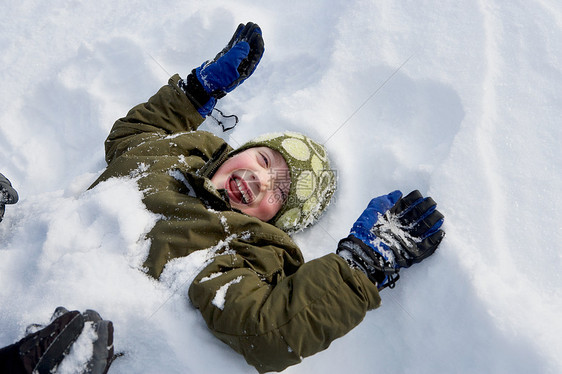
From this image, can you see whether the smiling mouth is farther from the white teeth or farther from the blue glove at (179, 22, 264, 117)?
→ the blue glove at (179, 22, 264, 117)

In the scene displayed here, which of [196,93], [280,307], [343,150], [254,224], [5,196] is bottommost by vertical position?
[343,150]

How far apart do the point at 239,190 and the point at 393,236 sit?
73 cm

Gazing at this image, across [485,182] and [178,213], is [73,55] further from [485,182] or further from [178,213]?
[485,182]

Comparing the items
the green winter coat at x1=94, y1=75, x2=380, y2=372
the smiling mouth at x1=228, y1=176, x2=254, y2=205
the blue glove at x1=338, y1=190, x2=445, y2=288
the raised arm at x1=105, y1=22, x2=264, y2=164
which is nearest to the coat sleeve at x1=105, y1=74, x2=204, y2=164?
the raised arm at x1=105, y1=22, x2=264, y2=164

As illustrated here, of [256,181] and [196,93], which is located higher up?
[196,93]

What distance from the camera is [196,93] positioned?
2.34 metres

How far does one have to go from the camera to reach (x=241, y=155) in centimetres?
194

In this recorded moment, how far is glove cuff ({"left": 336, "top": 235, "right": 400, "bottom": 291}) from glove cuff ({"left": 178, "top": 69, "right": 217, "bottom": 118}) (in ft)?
3.76

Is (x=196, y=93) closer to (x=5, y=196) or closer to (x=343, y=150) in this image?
(x=343, y=150)

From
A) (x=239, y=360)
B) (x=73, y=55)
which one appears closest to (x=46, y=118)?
(x=73, y=55)

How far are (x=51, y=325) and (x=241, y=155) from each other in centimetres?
102

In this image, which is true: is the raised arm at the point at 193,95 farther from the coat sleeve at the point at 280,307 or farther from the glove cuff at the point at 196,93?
the coat sleeve at the point at 280,307

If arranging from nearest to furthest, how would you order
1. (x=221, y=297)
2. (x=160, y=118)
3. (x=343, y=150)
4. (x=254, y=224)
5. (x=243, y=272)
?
(x=221, y=297) → (x=243, y=272) → (x=254, y=224) → (x=343, y=150) → (x=160, y=118)

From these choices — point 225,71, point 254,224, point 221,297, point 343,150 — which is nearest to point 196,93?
point 225,71
